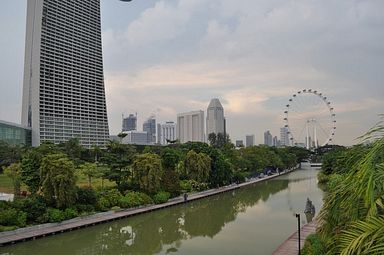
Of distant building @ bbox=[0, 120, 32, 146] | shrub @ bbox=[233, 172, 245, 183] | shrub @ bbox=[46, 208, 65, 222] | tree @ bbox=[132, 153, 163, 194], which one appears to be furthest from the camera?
distant building @ bbox=[0, 120, 32, 146]

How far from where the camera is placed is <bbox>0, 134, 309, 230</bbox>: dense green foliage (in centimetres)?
2228

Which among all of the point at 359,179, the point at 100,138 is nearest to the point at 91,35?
the point at 100,138

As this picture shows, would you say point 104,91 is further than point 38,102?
Yes

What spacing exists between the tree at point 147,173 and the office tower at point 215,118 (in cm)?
11392

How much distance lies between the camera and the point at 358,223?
94.0 inches

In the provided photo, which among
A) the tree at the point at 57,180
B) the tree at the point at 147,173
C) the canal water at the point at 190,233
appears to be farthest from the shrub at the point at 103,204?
the tree at the point at 147,173

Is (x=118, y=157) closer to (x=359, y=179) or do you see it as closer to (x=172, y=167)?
(x=172, y=167)

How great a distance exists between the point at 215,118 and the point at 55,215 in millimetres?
125032

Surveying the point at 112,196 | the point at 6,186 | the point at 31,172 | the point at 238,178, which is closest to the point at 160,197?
the point at 112,196

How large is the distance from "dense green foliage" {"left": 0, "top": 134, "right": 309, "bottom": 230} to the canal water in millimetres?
1876

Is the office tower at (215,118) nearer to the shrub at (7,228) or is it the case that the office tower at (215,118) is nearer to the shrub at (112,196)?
the shrub at (112,196)

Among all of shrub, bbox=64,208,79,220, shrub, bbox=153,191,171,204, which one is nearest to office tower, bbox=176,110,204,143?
shrub, bbox=153,191,171,204

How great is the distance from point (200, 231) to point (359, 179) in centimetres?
2086

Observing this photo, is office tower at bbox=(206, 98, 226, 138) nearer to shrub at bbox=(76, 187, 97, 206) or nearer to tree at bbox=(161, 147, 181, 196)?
tree at bbox=(161, 147, 181, 196)
